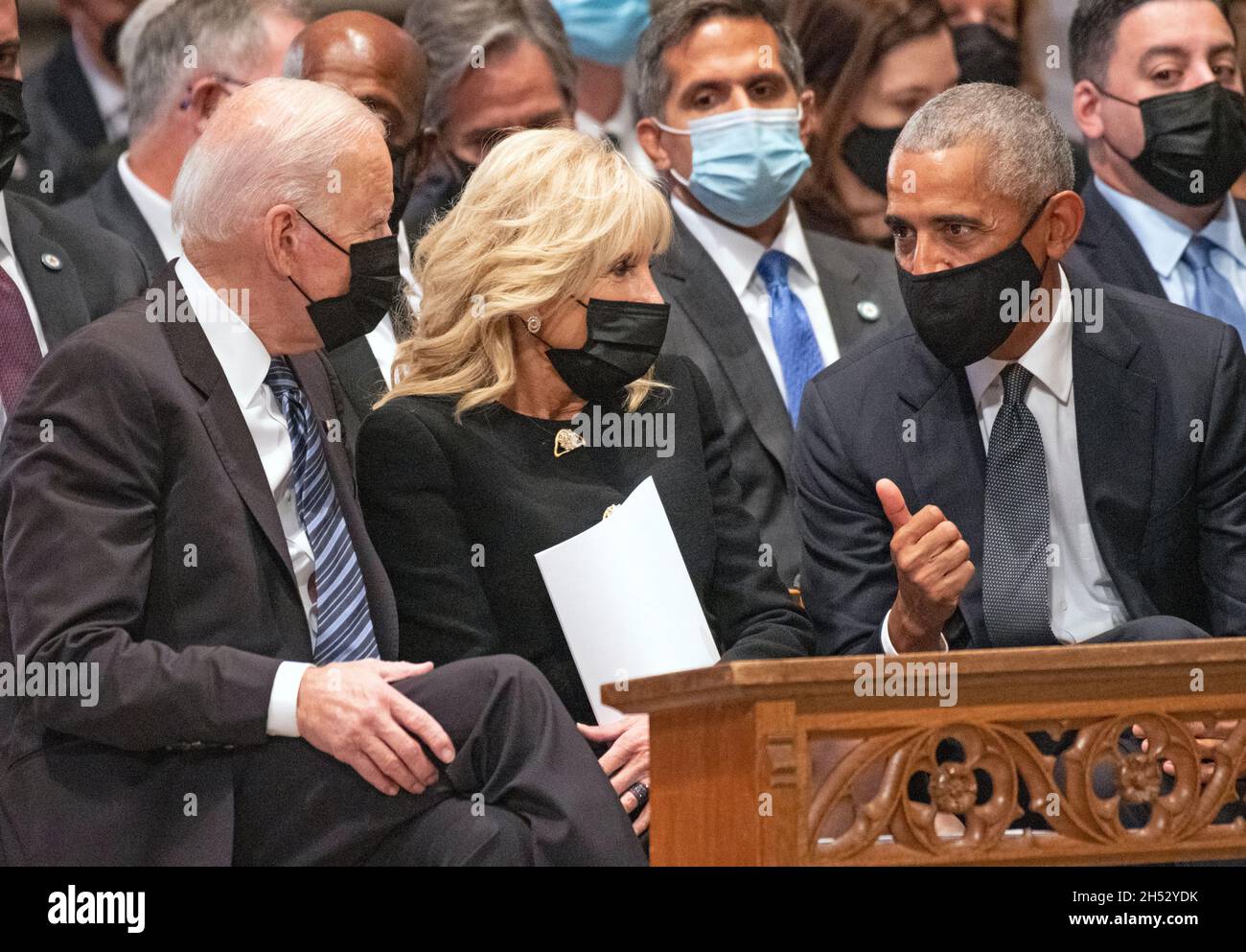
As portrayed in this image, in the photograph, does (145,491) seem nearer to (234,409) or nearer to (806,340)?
A: (234,409)

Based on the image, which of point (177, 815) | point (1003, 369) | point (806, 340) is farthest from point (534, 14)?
point (177, 815)

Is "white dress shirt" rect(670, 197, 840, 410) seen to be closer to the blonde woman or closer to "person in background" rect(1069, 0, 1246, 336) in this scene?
"person in background" rect(1069, 0, 1246, 336)

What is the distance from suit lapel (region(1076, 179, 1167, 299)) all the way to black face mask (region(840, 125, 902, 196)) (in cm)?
59

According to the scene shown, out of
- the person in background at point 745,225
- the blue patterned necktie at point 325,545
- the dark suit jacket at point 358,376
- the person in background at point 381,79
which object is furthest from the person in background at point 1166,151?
the blue patterned necktie at point 325,545

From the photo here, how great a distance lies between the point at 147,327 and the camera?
120 inches

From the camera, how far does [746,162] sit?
4504mm

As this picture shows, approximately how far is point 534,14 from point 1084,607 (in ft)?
6.96

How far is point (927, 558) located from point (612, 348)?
77cm

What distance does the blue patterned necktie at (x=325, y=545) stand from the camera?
10.3 feet

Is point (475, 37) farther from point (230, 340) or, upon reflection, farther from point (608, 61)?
point (230, 340)

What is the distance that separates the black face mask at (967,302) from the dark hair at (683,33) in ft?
4.01

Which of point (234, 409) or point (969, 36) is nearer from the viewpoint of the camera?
point (234, 409)
